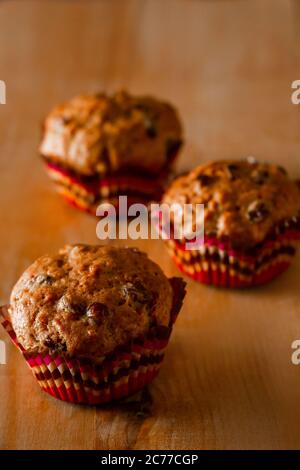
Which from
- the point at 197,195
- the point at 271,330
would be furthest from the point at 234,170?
the point at 271,330

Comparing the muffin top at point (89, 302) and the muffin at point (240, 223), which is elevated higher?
the muffin at point (240, 223)

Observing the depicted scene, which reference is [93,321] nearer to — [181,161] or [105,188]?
[105,188]

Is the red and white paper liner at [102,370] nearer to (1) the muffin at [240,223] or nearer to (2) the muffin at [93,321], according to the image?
(2) the muffin at [93,321]

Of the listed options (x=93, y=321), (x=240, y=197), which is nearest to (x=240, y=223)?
(x=240, y=197)

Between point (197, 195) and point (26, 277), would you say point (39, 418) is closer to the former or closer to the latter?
point (26, 277)

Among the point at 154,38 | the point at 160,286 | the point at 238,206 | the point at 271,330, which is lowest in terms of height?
the point at 271,330

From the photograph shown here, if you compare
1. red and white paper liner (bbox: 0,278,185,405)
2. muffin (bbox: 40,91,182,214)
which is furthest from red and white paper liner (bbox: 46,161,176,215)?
red and white paper liner (bbox: 0,278,185,405)

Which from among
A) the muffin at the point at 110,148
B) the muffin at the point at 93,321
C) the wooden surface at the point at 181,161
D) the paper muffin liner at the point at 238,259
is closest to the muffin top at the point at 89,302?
the muffin at the point at 93,321
